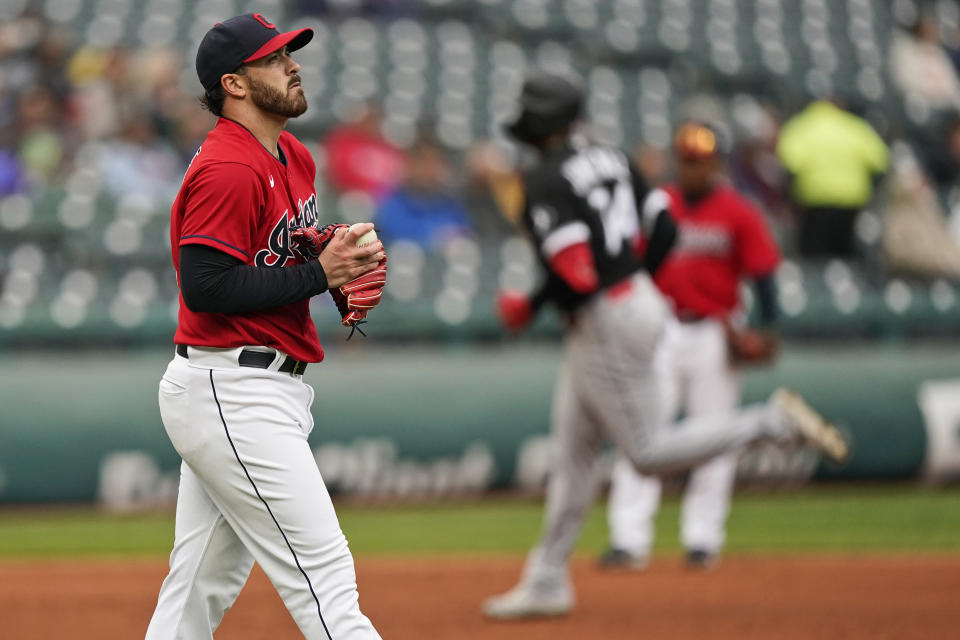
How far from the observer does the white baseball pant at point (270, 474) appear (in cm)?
321

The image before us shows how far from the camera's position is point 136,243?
1002cm

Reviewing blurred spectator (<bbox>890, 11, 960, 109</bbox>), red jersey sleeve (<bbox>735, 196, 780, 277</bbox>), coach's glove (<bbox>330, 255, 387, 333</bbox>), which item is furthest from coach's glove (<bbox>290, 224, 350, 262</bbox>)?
blurred spectator (<bbox>890, 11, 960, 109</bbox>)

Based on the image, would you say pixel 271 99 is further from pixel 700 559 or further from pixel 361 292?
pixel 700 559

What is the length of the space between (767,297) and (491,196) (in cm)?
469

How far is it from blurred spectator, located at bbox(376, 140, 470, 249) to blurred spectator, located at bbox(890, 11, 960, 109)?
5902mm

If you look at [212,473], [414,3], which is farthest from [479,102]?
[212,473]

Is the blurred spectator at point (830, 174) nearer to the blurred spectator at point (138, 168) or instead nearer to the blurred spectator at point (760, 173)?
the blurred spectator at point (760, 173)

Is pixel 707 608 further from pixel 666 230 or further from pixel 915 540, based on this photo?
pixel 915 540

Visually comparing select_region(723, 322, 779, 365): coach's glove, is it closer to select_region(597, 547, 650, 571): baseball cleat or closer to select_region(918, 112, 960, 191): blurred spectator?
select_region(597, 547, 650, 571): baseball cleat

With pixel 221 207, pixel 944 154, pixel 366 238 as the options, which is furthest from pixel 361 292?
pixel 944 154

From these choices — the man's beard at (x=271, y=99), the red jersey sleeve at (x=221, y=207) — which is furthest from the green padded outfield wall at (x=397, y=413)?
the red jersey sleeve at (x=221, y=207)

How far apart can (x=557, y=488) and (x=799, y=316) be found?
516 centimetres

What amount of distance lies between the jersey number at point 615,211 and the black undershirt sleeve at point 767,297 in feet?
6.17

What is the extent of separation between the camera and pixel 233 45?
3.29 meters
